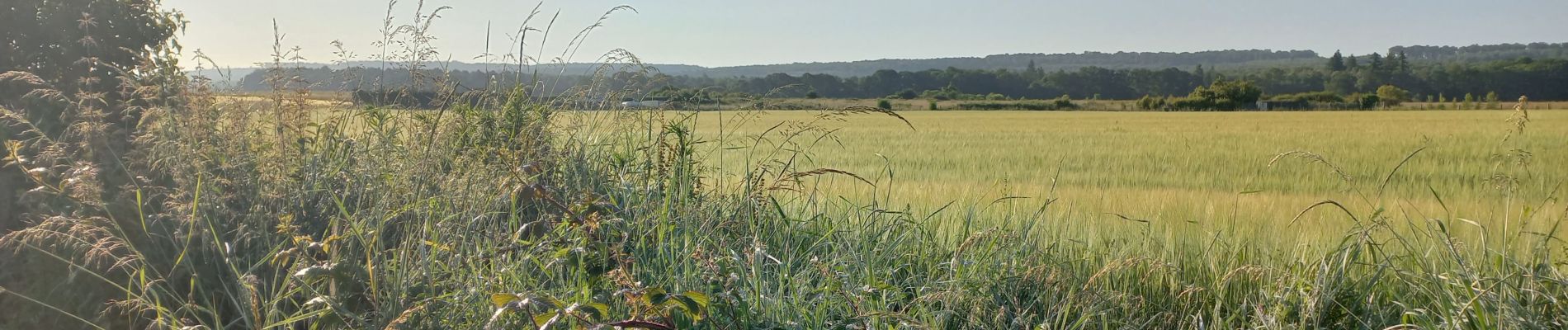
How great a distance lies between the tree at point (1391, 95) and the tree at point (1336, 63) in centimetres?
2205

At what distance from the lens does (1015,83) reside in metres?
80.9

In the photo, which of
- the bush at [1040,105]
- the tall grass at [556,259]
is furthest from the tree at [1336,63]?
the tall grass at [556,259]

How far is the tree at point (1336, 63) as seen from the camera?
96.5m

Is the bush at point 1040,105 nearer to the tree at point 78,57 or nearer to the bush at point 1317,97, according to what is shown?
the bush at point 1317,97

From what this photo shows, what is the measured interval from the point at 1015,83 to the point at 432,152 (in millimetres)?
80972

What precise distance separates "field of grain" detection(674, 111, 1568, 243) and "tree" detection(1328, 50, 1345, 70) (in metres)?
83.7

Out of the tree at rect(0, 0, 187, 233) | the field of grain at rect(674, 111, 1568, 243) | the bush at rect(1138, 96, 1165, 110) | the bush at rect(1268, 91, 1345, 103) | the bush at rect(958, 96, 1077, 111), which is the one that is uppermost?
the bush at rect(1268, 91, 1345, 103)

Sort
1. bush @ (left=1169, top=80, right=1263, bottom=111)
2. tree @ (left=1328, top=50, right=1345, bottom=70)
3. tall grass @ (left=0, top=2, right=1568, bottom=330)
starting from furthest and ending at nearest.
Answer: tree @ (left=1328, top=50, right=1345, bottom=70) → bush @ (left=1169, top=80, right=1263, bottom=111) → tall grass @ (left=0, top=2, right=1568, bottom=330)

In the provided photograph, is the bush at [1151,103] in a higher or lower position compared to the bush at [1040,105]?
higher

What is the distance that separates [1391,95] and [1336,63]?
31.0 m

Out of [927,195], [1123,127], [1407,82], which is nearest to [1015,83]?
[1407,82]

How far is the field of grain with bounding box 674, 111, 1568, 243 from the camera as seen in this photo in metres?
4.26

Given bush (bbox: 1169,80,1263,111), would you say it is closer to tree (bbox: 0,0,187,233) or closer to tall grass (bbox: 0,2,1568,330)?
tall grass (bbox: 0,2,1568,330)

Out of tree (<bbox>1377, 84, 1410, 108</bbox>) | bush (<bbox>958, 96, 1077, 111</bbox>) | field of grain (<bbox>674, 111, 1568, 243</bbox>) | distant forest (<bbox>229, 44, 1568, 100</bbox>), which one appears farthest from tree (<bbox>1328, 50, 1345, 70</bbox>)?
field of grain (<bbox>674, 111, 1568, 243</bbox>)
